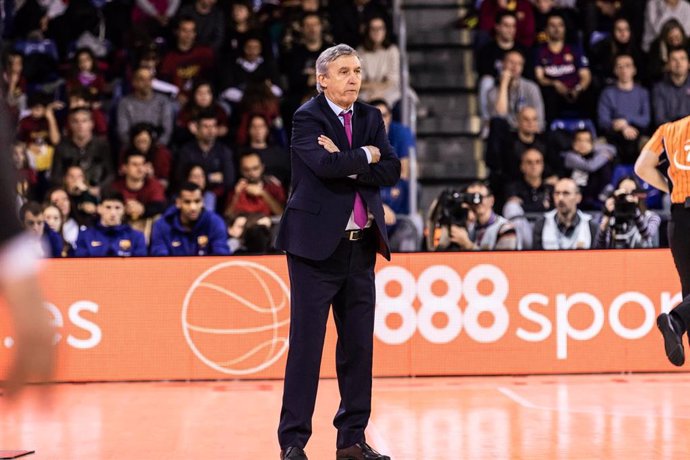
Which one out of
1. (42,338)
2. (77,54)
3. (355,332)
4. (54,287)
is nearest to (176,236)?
(54,287)

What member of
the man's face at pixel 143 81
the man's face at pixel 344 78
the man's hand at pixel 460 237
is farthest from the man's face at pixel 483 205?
the man's face at pixel 344 78

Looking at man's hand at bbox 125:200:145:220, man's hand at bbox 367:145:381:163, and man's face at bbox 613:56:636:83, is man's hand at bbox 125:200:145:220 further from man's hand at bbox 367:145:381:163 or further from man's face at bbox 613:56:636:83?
man's hand at bbox 367:145:381:163

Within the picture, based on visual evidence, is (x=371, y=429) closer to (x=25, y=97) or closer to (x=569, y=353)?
(x=569, y=353)

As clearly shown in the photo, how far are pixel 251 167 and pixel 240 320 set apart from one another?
2.84 metres

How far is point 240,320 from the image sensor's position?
994cm

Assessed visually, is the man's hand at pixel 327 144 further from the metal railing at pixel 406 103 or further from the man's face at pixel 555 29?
the man's face at pixel 555 29

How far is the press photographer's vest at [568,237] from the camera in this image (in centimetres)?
1110

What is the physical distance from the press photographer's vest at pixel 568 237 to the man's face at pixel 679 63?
11.6 ft

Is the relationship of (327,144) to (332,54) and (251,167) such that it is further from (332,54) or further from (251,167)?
(251,167)

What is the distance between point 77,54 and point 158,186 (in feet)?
8.28

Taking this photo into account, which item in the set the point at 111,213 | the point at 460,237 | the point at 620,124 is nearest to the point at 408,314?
the point at 460,237

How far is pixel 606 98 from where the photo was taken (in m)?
13.9

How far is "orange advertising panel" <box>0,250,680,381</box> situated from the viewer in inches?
389

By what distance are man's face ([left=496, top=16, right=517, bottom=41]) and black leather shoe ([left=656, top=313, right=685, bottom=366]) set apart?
7608 millimetres
